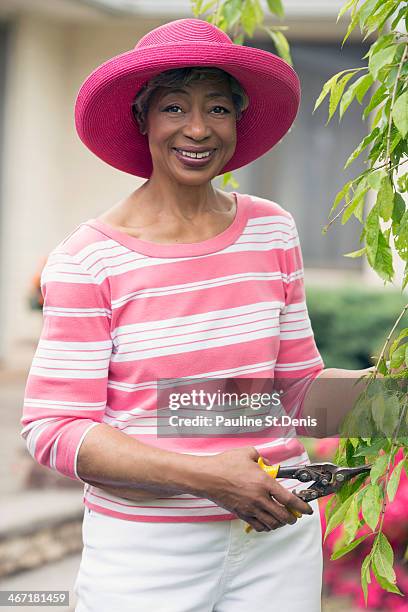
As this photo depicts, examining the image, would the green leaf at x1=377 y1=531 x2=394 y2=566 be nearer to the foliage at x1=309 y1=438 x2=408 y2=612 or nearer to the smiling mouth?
the smiling mouth

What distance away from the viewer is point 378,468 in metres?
1.78

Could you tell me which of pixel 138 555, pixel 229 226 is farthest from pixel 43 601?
pixel 229 226

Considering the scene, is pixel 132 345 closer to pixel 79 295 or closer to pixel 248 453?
pixel 79 295

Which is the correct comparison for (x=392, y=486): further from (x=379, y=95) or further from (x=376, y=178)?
(x=379, y=95)

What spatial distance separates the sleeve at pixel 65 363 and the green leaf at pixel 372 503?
482mm

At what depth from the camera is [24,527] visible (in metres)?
4.61

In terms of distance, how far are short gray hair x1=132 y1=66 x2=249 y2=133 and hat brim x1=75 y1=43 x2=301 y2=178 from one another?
1 cm

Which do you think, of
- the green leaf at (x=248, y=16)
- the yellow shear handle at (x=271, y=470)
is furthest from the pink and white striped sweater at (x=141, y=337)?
the green leaf at (x=248, y=16)

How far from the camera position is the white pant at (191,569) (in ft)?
6.37

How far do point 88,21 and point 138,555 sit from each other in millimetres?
8328

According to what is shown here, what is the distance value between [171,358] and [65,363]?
19cm

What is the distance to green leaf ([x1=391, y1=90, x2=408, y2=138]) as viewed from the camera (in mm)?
1589

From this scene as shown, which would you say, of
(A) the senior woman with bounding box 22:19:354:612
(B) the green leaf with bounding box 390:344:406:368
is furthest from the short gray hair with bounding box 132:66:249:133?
(B) the green leaf with bounding box 390:344:406:368

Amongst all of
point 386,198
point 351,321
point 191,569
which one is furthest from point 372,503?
point 351,321
